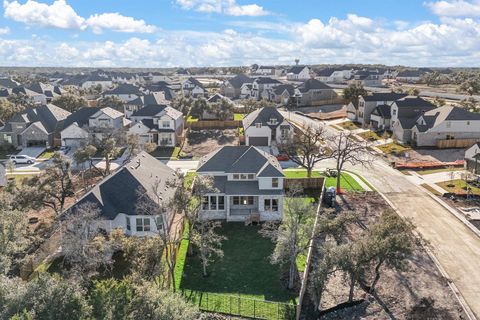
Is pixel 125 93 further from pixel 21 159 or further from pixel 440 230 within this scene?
pixel 440 230

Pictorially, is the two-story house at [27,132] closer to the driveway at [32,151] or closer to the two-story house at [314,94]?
the driveway at [32,151]

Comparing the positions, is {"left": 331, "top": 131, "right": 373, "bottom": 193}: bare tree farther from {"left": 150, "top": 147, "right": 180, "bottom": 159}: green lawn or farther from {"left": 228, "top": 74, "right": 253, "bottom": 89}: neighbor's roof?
{"left": 228, "top": 74, "right": 253, "bottom": 89}: neighbor's roof

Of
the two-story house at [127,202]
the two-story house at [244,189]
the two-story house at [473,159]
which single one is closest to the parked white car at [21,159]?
the two-story house at [127,202]

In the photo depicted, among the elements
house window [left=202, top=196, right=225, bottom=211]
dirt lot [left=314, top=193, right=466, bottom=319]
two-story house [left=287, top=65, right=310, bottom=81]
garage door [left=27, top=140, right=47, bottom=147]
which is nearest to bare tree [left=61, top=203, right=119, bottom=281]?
house window [left=202, top=196, right=225, bottom=211]

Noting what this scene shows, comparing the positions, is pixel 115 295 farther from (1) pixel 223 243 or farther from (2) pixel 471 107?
(2) pixel 471 107

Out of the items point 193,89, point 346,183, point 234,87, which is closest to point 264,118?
point 346,183
